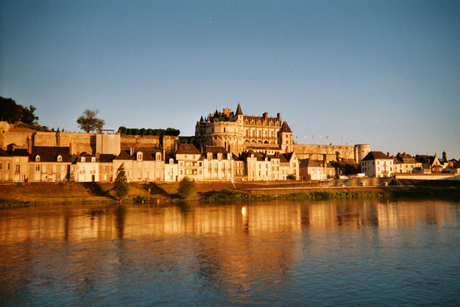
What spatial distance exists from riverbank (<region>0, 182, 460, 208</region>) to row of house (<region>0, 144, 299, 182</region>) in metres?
3.21

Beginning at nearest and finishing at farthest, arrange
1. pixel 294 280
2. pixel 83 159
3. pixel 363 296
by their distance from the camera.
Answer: pixel 363 296 → pixel 294 280 → pixel 83 159

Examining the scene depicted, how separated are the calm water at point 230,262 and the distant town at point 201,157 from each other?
24460 mm

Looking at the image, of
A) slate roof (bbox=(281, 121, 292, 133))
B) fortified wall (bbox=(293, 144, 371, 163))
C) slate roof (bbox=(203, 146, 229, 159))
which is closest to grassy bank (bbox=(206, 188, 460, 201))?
slate roof (bbox=(203, 146, 229, 159))

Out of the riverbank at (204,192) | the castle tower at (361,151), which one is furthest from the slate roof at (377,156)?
the riverbank at (204,192)

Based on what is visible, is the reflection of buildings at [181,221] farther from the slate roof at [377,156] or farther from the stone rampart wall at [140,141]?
the slate roof at [377,156]

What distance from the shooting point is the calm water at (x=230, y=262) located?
14.3 metres

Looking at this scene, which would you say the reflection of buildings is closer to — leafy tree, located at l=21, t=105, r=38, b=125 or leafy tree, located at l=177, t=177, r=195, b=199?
leafy tree, located at l=177, t=177, r=195, b=199

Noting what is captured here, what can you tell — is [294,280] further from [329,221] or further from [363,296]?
[329,221]

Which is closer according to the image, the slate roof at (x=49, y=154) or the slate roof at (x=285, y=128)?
the slate roof at (x=49, y=154)

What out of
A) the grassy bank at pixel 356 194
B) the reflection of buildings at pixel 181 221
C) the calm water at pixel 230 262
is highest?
the grassy bank at pixel 356 194

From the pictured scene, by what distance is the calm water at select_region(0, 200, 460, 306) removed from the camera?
47.0ft

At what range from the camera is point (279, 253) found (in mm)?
20750

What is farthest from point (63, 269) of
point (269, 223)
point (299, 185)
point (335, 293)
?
point (299, 185)

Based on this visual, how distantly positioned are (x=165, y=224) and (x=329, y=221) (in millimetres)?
13692
